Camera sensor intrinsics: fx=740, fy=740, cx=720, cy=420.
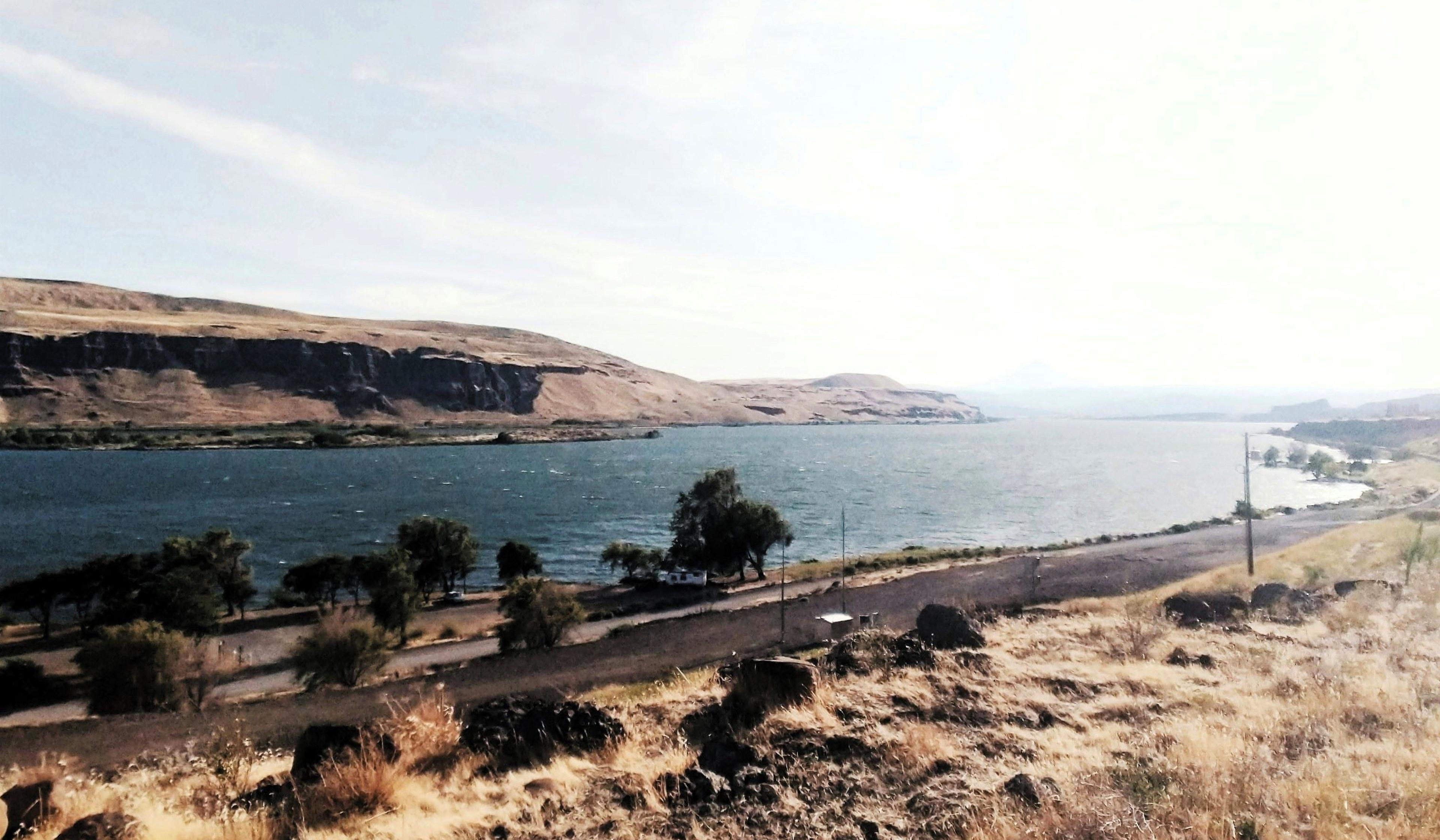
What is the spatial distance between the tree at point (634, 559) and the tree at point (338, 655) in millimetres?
24345

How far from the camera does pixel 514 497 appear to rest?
8788 centimetres

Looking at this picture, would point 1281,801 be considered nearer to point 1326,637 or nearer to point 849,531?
point 1326,637

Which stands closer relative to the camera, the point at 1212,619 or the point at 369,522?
the point at 1212,619

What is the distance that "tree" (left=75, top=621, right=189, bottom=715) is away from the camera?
22.4m

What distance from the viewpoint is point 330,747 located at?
319 inches

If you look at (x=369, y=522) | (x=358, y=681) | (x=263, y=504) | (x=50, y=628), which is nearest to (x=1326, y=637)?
(x=358, y=681)

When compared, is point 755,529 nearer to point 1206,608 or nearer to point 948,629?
point 1206,608

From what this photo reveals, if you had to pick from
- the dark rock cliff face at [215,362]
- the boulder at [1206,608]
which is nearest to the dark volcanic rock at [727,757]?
the boulder at [1206,608]

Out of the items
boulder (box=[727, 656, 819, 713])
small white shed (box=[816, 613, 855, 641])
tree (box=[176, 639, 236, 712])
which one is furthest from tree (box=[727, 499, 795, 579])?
boulder (box=[727, 656, 819, 713])

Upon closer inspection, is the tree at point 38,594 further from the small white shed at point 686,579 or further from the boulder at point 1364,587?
the boulder at point 1364,587

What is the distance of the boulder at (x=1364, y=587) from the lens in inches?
774

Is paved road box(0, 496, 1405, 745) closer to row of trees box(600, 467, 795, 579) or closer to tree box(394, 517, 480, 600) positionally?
row of trees box(600, 467, 795, 579)

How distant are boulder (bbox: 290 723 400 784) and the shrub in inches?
1006

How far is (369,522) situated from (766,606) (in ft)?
171
